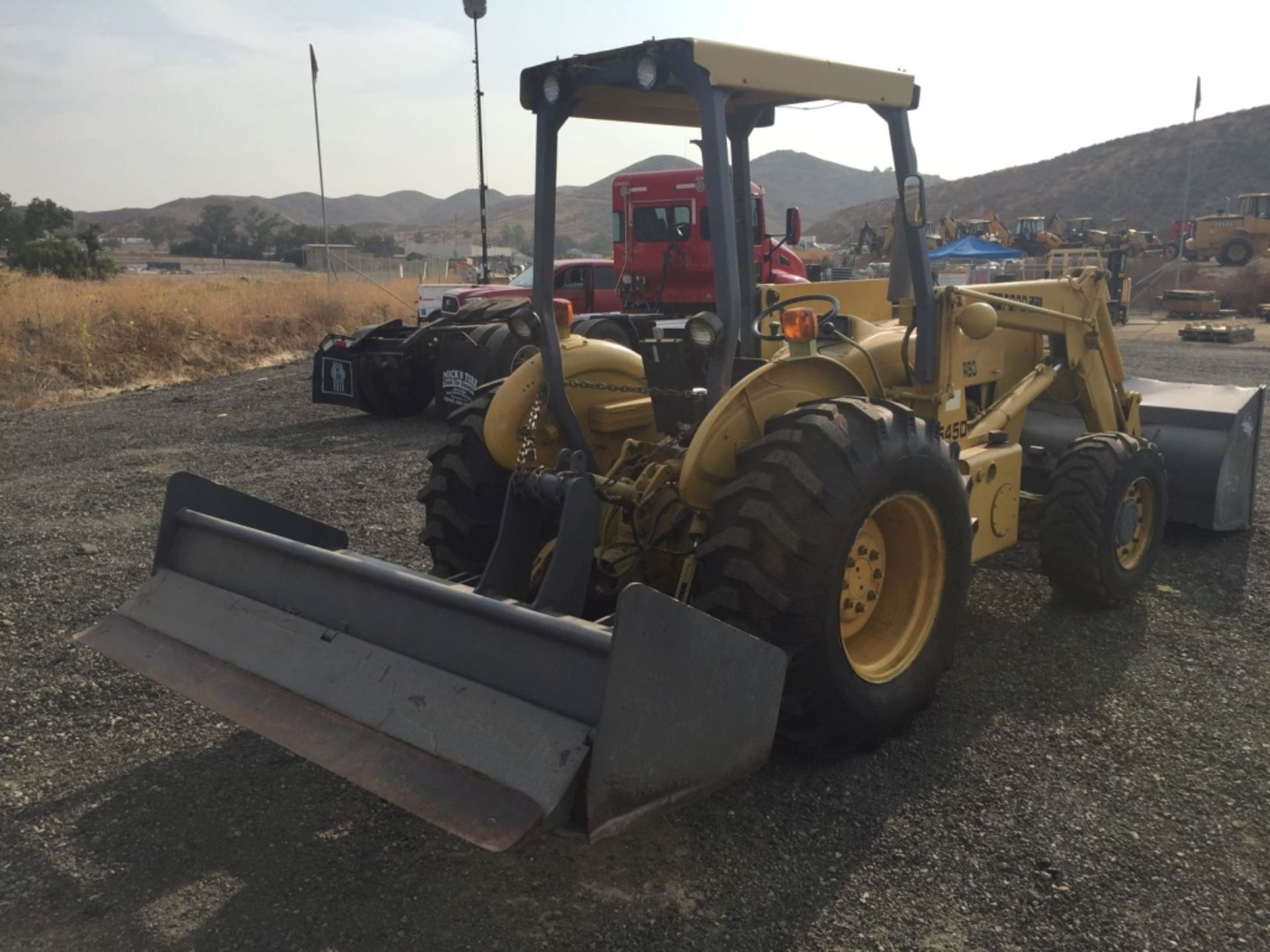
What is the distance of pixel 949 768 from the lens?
373 centimetres

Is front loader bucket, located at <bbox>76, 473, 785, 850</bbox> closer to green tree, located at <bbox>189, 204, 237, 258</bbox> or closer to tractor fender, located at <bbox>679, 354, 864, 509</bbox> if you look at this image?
tractor fender, located at <bbox>679, 354, 864, 509</bbox>

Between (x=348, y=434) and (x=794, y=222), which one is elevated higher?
(x=794, y=222)

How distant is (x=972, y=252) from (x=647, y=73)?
90.9ft

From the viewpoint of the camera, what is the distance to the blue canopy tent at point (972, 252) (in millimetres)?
29156

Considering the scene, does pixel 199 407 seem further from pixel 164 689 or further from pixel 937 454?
pixel 937 454

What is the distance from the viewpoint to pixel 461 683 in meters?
3.09

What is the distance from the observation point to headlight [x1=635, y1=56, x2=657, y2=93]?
11.4 ft

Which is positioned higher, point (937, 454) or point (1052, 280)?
point (1052, 280)

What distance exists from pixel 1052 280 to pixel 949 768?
330 cm

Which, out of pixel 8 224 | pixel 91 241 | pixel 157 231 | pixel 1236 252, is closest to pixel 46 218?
pixel 8 224

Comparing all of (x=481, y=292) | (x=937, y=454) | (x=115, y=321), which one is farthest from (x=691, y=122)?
(x=115, y=321)

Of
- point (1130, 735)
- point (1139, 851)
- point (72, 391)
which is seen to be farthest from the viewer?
point (72, 391)

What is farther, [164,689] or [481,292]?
[481,292]

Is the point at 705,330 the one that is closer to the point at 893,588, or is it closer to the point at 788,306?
the point at 893,588
